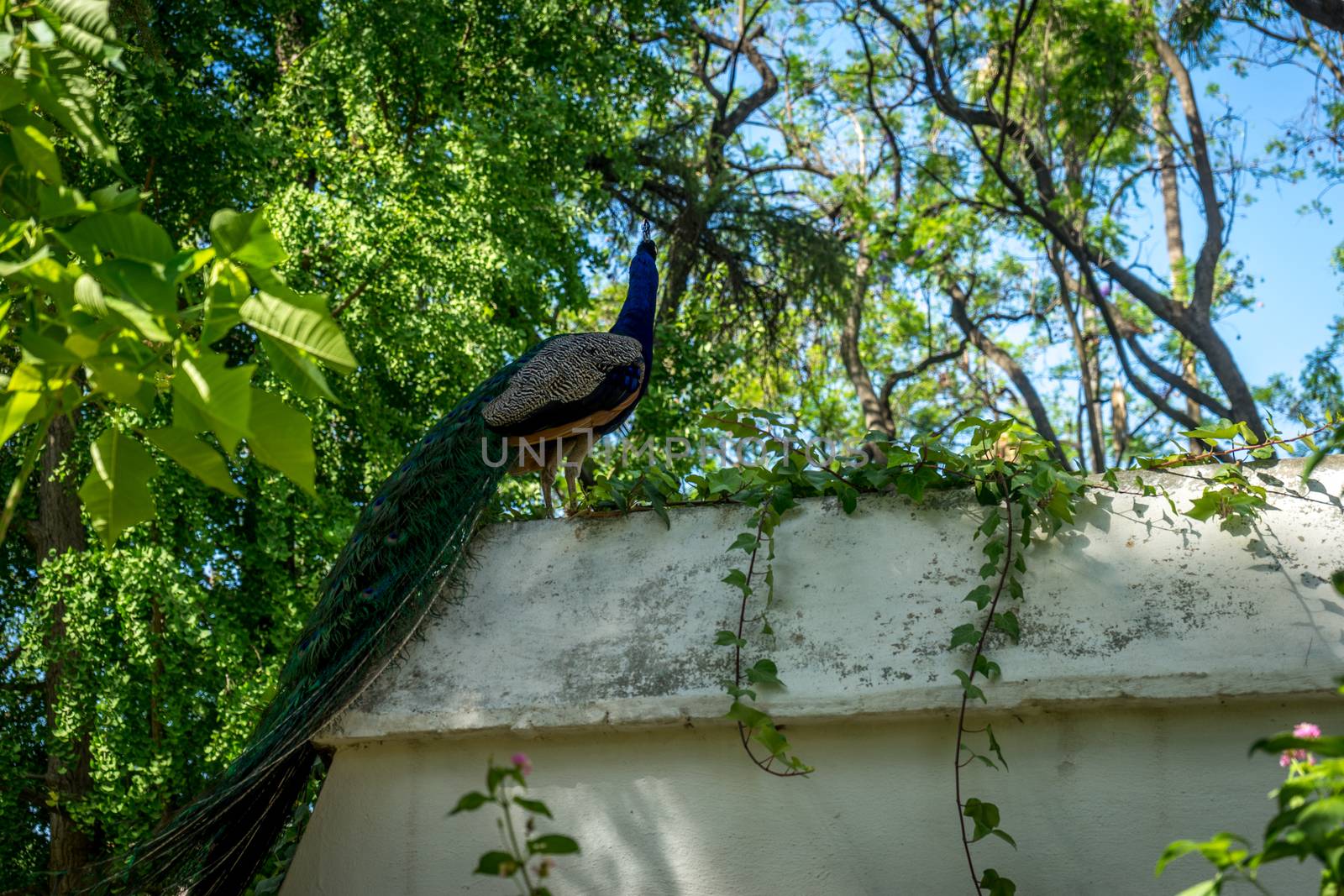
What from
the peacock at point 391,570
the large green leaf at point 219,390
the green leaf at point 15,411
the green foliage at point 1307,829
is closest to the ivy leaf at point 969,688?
the green foliage at point 1307,829

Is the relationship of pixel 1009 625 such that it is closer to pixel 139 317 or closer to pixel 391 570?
pixel 391 570

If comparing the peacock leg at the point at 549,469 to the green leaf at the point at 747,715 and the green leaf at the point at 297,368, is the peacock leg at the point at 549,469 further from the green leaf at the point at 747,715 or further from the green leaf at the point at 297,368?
the green leaf at the point at 297,368

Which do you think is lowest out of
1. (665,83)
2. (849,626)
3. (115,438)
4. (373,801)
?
(373,801)

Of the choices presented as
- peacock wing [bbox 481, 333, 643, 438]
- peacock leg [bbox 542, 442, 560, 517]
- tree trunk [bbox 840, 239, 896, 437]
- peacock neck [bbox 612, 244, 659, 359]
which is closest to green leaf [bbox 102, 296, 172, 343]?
peacock wing [bbox 481, 333, 643, 438]

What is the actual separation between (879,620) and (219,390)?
2143mm

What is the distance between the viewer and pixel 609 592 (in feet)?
13.0

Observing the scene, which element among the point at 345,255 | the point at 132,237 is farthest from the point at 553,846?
the point at 345,255

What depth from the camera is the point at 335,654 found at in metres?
3.99

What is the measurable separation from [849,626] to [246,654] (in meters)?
5.12

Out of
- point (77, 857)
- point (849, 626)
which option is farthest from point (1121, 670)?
point (77, 857)

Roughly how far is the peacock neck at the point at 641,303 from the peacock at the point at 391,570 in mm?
316

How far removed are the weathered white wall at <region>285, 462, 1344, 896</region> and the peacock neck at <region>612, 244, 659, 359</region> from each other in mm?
1620

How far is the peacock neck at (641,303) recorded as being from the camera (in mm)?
5438

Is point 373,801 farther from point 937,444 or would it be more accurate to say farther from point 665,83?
point 665,83
